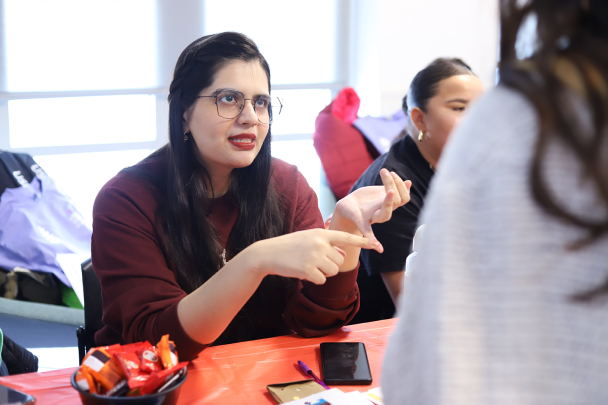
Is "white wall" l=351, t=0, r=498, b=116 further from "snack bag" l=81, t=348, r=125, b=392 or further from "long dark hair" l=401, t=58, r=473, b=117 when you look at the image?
"snack bag" l=81, t=348, r=125, b=392

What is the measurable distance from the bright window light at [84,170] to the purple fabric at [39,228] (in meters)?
0.58

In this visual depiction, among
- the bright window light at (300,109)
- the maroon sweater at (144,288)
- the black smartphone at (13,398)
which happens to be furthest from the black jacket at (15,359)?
the bright window light at (300,109)

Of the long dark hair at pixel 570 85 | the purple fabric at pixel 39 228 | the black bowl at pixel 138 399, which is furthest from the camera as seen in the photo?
the purple fabric at pixel 39 228

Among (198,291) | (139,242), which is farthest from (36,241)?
(198,291)

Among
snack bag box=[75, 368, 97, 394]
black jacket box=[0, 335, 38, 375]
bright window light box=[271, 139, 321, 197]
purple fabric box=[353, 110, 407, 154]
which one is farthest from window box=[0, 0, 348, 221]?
snack bag box=[75, 368, 97, 394]

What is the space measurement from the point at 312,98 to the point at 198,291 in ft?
10.5

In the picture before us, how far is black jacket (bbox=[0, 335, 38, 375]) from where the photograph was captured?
56.4 inches

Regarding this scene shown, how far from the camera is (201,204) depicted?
1.43 m

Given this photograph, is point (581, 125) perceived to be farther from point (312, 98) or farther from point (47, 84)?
point (312, 98)

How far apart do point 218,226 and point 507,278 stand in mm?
1113

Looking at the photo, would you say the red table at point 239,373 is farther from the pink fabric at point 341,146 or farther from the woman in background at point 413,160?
the pink fabric at point 341,146

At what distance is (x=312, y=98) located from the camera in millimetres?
4156

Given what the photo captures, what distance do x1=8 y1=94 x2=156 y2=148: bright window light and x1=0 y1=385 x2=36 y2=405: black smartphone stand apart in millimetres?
2907

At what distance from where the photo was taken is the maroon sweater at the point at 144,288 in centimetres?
114
